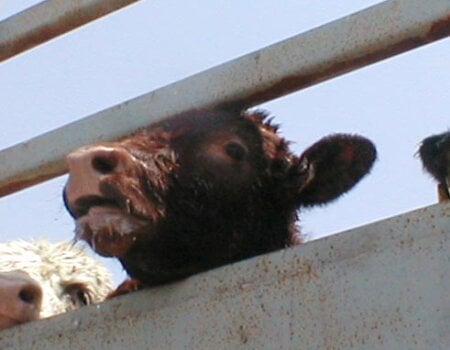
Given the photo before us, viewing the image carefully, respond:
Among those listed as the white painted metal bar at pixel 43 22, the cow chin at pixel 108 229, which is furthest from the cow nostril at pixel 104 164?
the white painted metal bar at pixel 43 22

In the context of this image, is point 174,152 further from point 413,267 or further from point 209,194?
point 413,267

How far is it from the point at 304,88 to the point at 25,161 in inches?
36.0

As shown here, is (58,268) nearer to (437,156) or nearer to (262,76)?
(437,156)

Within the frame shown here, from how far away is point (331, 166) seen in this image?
4.55 meters

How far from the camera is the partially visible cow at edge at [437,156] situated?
375 cm

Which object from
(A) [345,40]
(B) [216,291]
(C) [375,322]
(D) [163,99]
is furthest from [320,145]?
(C) [375,322]

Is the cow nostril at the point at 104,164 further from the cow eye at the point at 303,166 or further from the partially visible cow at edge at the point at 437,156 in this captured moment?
the cow eye at the point at 303,166

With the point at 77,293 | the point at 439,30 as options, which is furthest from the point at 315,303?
the point at 77,293

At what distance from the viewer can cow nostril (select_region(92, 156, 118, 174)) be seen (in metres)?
3.44

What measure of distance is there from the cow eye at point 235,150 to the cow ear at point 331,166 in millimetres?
265

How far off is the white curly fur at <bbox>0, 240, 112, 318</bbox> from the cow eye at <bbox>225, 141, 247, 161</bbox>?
152 cm

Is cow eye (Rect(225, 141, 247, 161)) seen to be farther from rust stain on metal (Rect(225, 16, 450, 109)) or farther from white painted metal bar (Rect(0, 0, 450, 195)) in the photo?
rust stain on metal (Rect(225, 16, 450, 109))

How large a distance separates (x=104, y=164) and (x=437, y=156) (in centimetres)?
104

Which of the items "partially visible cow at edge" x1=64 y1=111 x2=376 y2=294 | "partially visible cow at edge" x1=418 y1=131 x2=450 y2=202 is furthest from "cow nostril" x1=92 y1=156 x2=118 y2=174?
"partially visible cow at edge" x1=418 y1=131 x2=450 y2=202
